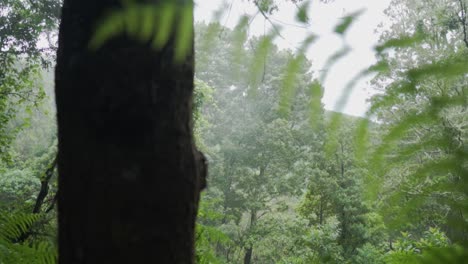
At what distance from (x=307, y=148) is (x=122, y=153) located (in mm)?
15673

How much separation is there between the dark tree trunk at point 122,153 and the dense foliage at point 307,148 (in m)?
0.16

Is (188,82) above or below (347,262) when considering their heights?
above

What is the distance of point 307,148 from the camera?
15922 millimetres

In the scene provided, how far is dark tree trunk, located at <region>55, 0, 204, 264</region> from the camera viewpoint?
568 mm

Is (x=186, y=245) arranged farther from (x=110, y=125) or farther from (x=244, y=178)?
(x=244, y=178)

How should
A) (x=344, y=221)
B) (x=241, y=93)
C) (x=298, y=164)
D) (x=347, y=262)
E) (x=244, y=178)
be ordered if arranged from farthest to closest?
1. (x=241, y=93)
2. (x=244, y=178)
3. (x=298, y=164)
4. (x=344, y=221)
5. (x=347, y=262)

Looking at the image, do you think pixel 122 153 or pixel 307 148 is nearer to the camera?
pixel 122 153

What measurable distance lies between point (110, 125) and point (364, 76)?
0.39 meters

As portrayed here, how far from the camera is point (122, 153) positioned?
581 mm

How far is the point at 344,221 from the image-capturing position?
35.8 feet

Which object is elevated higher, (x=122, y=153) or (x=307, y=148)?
(x=307, y=148)

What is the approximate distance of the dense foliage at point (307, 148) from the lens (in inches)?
22.7

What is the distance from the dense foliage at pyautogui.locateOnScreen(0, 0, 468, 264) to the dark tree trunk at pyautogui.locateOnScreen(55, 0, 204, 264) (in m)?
0.16

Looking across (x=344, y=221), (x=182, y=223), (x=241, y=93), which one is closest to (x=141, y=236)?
(x=182, y=223)
